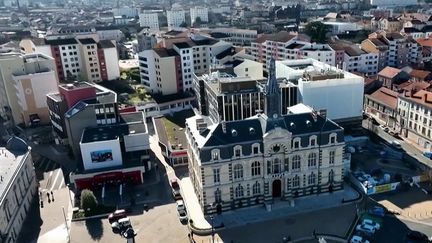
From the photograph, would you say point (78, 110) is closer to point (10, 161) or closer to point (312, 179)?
point (10, 161)

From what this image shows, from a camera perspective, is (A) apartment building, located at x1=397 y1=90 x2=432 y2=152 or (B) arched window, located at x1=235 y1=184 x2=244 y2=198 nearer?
(B) arched window, located at x1=235 y1=184 x2=244 y2=198

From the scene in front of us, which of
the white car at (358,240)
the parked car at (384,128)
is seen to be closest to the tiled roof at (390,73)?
the parked car at (384,128)

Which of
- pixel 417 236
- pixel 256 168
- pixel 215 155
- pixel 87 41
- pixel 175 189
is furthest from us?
pixel 87 41

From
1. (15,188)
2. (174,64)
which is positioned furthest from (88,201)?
(174,64)

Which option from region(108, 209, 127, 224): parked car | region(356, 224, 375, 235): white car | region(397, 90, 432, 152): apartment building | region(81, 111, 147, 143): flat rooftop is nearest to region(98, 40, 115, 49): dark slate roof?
region(81, 111, 147, 143): flat rooftop

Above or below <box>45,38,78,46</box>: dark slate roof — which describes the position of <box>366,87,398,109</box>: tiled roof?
below

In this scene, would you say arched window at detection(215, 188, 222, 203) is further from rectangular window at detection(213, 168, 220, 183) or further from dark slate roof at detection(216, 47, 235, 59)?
dark slate roof at detection(216, 47, 235, 59)

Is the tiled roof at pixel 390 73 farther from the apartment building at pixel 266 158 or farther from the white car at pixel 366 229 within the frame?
the white car at pixel 366 229
